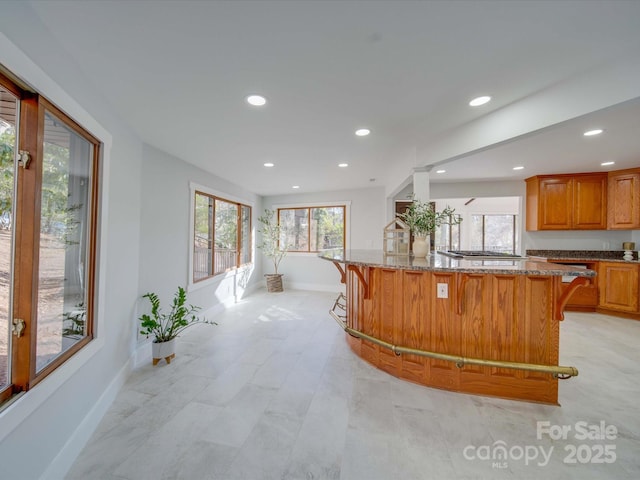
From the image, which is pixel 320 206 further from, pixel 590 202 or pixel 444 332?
pixel 590 202

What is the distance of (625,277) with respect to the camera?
4.07 metres

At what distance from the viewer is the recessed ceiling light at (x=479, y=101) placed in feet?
6.68

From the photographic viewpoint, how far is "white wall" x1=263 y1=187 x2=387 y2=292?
5.55 metres

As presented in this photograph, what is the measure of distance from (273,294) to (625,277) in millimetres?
6162

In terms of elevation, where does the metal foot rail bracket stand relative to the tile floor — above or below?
above

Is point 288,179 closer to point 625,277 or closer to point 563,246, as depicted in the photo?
point 563,246

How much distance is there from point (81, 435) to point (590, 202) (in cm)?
700

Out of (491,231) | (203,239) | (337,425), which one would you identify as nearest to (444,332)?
(337,425)

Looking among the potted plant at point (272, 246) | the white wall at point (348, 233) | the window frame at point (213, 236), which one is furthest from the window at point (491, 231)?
the window frame at point (213, 236)

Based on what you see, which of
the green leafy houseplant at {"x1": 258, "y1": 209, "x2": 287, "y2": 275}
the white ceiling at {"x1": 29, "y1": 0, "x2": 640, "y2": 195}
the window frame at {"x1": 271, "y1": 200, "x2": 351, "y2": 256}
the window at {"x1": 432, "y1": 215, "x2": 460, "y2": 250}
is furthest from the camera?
the window at {"x1": 432, "y1": 215, "x2": 460, "y2": 250}

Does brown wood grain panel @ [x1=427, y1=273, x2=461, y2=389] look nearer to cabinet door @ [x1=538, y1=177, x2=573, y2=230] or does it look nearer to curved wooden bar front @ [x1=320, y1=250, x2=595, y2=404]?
curved wooden bar front @ [x1=320, y1=250, x2=595, y2=404]

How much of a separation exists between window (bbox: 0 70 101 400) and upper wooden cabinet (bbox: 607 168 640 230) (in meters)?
6.94

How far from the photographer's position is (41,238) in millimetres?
1362

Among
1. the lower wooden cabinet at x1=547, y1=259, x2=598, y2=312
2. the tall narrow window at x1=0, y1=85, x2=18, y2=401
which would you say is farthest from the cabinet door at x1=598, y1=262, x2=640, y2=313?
the tall narrow window at x1=0, y1=85, x2=18, y2=401
